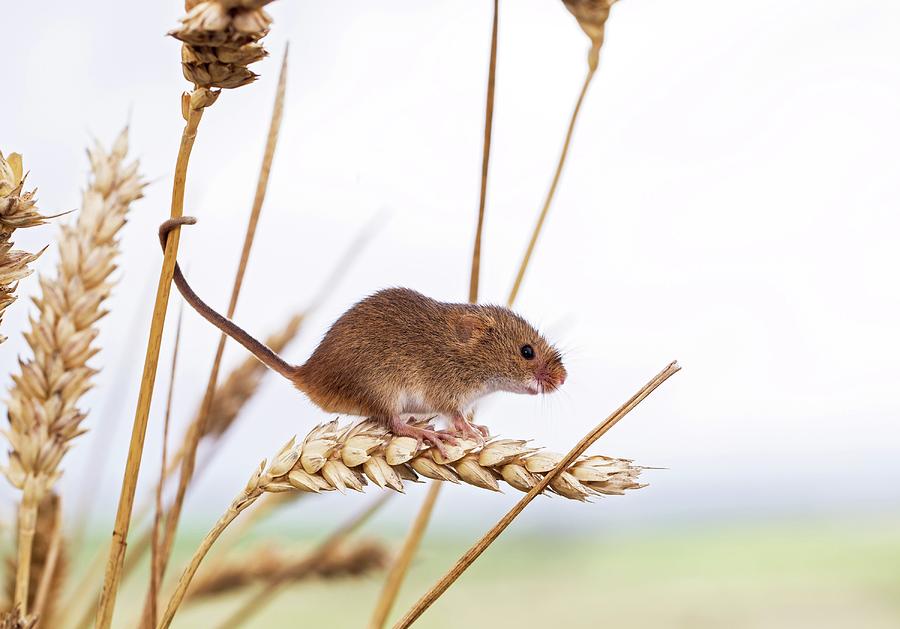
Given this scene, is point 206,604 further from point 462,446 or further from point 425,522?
point 462,446

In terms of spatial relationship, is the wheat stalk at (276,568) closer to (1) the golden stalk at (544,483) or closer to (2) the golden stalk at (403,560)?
(2) the golden stalk at (403,560)

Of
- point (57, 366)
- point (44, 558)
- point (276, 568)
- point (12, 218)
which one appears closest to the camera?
point (12, 218)

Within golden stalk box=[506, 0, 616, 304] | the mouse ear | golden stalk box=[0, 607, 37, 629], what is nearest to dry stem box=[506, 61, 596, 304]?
golden stalk box=[506, 0, 616, 304]

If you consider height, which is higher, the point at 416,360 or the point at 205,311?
the point at 416,360

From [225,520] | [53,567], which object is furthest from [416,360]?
[53,567]

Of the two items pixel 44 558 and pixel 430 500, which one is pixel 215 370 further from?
Answer: pixel 44 558

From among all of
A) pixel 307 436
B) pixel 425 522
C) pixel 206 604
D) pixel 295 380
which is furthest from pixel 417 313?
pixel 206 604
